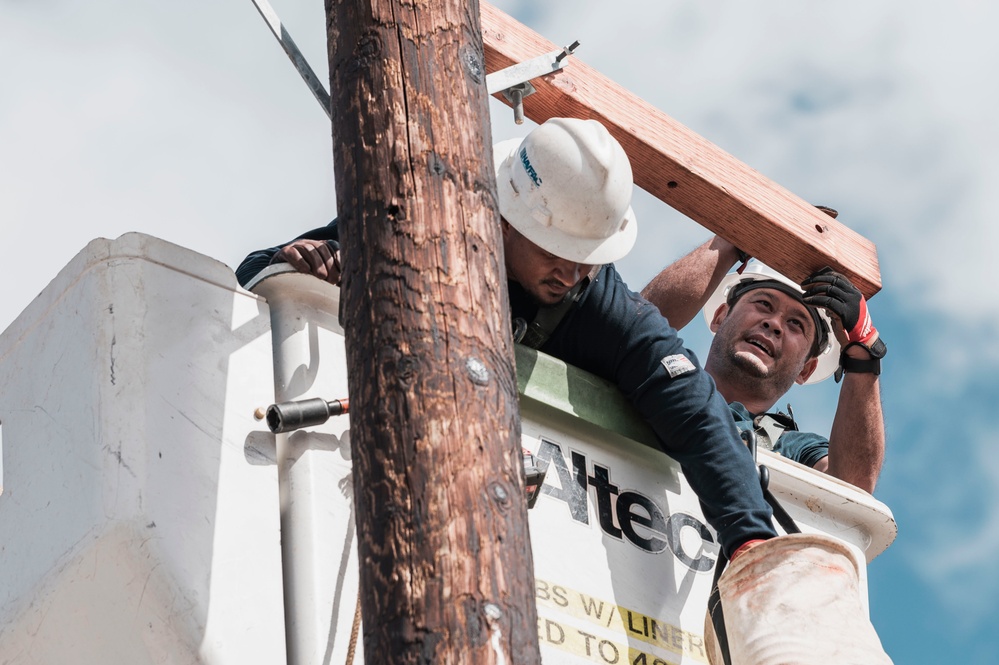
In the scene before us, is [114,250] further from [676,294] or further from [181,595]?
[676,294]

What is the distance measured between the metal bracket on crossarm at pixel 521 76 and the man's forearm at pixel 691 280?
212 cm

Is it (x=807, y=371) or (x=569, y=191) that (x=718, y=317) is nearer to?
(x=807, y=371)

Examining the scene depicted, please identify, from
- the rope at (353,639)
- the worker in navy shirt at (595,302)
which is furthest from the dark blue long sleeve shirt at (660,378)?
the rope at (353,639)

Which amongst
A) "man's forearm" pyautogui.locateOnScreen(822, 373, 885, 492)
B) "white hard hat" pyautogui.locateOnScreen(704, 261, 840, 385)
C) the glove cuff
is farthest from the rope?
"white hard hat" pyautogui.locateOnScreen(704, 261, 840, 385)

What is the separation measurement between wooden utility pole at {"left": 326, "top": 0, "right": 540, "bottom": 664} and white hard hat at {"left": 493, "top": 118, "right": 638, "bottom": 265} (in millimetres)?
1238

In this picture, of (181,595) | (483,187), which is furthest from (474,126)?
(181,595)

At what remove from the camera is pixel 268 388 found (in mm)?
3986

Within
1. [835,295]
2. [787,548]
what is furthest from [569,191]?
[835,295]

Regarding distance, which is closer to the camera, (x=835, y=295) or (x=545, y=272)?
(x=545, y=272)

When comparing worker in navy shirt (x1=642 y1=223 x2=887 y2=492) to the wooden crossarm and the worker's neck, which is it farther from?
the wooden crossarm

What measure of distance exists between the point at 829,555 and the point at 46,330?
83.5 inches

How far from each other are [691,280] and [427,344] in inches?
174

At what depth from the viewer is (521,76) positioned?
5199 millimetres

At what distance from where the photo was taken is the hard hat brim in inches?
191
